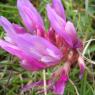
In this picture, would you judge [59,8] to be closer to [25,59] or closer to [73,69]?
[25,59]

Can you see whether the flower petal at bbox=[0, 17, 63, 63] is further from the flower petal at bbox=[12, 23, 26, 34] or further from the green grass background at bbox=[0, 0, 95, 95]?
the green grass background at bbox=[0, 0, 95, 95]

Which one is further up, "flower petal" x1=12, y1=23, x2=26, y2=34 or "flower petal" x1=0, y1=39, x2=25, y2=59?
"flower petal" x1=12, y1=23, x2=26, y2=34

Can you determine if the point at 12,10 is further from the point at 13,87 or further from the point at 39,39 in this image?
the point at 39,39

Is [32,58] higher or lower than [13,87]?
higher

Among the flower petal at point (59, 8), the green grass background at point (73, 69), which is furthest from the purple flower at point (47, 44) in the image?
the green grass background at point (73, 69)

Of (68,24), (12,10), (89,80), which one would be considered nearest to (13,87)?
(89,80)

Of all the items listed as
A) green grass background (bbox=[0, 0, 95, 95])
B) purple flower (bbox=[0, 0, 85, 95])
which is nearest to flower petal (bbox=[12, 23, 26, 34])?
purple flower (bbox=[0, 0, 85, 95])

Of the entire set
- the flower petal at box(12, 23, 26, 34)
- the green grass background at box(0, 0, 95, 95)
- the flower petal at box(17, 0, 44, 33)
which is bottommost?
the green grass background at box(0, 0, 95, 95)

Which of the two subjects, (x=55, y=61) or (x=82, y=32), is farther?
(x=82, y=32)
